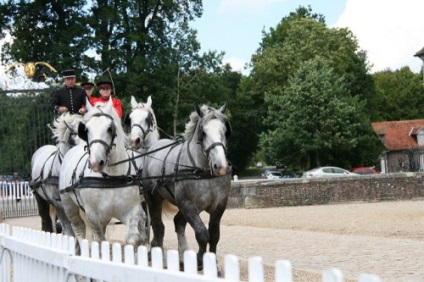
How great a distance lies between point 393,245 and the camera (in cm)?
1334

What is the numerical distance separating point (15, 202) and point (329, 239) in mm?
17575

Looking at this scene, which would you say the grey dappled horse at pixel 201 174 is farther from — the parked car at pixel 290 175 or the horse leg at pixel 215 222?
the parked car at pixel 290 175

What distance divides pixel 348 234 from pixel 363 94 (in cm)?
5229

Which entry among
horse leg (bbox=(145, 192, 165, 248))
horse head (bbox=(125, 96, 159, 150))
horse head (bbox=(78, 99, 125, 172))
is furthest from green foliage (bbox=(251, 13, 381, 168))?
horse head (bbox=(78, 99, 125, 172))

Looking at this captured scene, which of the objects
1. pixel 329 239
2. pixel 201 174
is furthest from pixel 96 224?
pixel 329 239

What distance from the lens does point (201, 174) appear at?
9820mm

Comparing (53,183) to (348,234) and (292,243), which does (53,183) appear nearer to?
(292,243)

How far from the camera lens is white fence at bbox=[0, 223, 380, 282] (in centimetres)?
373

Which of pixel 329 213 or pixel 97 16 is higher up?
pixel 97 16

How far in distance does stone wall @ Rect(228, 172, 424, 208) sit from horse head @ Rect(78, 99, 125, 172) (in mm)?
18295

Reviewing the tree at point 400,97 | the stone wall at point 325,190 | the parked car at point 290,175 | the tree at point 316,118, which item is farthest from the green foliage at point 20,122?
the tree at point 400,97

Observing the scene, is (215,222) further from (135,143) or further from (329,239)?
(329,239)

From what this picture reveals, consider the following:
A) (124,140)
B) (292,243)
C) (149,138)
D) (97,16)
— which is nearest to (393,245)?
(292,243)

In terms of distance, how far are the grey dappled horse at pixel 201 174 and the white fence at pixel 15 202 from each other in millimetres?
19300
